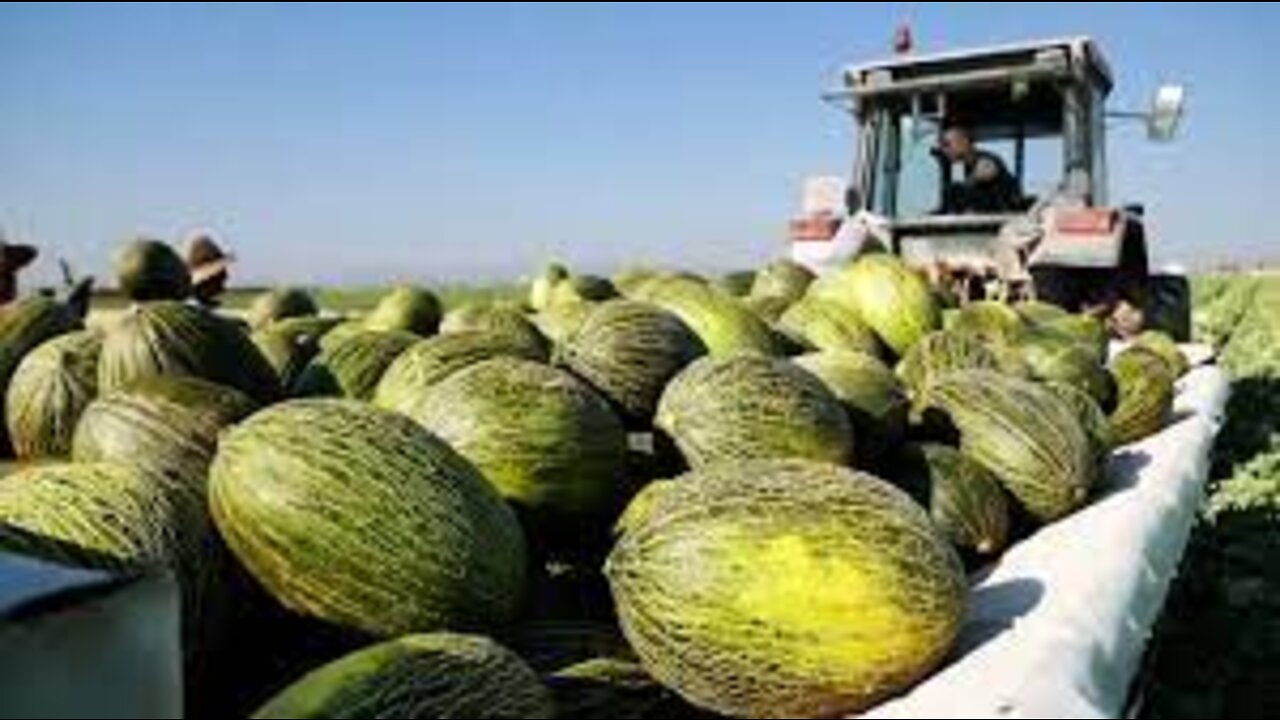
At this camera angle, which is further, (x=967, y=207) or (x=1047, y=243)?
(x=967, y=207)

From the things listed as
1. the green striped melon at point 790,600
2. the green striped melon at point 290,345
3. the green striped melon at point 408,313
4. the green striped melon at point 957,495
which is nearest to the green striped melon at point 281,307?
the green striped melon at point 408,313

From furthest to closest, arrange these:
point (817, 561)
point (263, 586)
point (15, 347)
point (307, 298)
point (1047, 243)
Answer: point (1047, 243) < point (307, 298) < point (15, 347) < point (263, 586) < point (817, 561)

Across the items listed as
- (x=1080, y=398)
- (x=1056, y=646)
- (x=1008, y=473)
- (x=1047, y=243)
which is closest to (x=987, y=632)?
(x=1056, y=646)

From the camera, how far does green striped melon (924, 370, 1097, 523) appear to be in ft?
13.5

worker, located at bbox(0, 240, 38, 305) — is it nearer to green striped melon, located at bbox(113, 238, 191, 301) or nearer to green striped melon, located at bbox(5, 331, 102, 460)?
green striped melon, located at bbox(113, 238, 191, 301)

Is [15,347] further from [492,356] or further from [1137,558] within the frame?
[1137,558]

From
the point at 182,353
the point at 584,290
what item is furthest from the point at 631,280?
the point at 182,353

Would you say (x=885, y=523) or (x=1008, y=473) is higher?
(x=885, y=523)

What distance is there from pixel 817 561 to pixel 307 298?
18.9ft

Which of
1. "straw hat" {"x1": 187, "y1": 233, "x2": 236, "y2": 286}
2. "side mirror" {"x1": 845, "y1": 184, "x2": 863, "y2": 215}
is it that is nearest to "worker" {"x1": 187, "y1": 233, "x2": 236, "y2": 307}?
"straw hat" {"x1": 187, "y1": 233, "x2": 236, "y2": 286}

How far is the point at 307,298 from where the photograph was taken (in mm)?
7969

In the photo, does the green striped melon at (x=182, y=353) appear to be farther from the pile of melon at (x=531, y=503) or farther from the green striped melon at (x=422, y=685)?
the green striped melon at (x=422, y=685)

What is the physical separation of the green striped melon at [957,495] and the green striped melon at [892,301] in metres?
2.04

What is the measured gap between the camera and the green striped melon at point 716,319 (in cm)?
497
